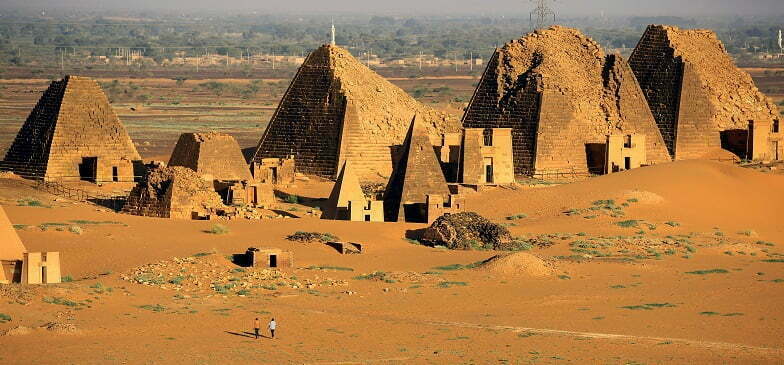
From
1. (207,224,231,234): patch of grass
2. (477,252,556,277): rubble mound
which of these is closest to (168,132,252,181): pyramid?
(207,224,231,234): patch of grass

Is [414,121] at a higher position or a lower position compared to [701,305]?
higher

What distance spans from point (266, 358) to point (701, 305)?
9.33 m

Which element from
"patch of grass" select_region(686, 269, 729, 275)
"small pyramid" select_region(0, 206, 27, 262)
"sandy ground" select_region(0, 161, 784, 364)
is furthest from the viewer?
"patch of grass" select_region(686, 269, 729, 275)

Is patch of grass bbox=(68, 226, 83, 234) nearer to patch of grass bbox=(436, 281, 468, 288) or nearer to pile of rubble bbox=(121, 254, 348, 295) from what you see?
pile of rubble bbox=(121, 254, 348, 295)

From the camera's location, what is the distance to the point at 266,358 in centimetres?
2544

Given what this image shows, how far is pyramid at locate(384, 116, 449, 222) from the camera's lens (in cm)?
4053

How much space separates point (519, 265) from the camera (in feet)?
113

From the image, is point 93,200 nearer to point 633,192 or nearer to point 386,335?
point 633,192

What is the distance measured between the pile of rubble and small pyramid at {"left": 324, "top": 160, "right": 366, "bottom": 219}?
23.9 ft

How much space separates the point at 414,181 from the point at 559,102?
34.6ft

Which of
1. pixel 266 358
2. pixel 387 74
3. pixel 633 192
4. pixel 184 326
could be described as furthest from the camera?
pixel 387 74

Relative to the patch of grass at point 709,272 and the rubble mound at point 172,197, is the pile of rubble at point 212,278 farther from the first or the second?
the patch of grass at point 709,272

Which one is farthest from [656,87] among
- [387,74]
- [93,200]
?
[387,74]

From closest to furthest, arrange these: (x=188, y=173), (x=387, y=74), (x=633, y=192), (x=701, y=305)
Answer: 1. (x=701, y=305)
2. (x=188, y=173)
3. (x=633, y=192)
4. (x=387, y=74)
